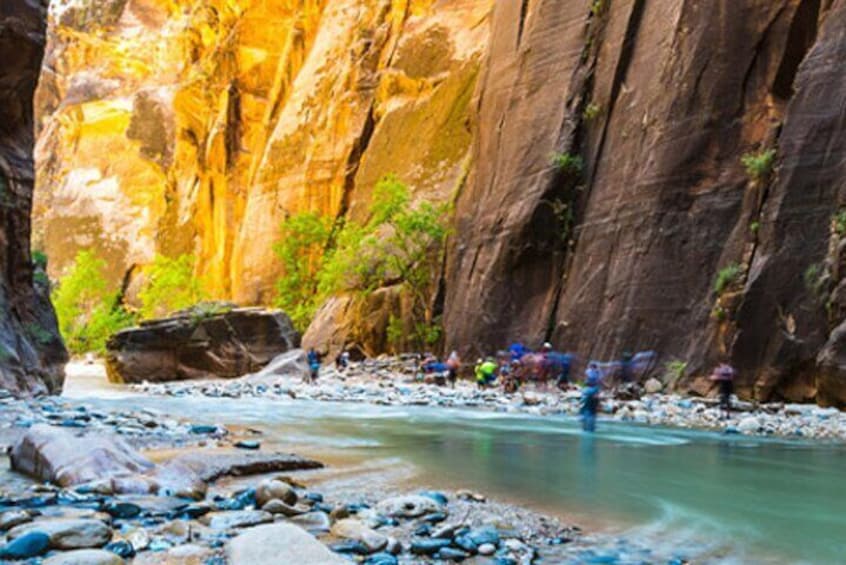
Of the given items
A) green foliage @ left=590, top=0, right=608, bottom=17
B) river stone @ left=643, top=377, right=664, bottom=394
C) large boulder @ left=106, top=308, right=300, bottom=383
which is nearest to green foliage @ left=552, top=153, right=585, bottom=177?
green foliage @ left=590, top=0, right=608, bottom=17

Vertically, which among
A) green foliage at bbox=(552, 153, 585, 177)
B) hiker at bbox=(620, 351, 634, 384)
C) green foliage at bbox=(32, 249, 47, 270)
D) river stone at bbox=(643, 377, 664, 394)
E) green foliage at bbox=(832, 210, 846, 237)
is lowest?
river stone at bbox=(643, 377, 664, 394)

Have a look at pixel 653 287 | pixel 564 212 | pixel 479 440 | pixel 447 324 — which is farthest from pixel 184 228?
pixel 479 440

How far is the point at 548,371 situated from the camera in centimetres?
2069

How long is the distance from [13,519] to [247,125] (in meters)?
51.2

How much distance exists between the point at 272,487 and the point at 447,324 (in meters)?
20.8

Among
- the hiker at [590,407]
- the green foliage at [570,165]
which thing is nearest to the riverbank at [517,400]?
the hiker at [590,407]

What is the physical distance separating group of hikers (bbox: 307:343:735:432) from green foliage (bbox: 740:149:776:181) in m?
4.31

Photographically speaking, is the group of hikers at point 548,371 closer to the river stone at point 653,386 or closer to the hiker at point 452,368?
the hiker at point 452,368

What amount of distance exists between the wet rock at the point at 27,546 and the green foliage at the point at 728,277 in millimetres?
15163

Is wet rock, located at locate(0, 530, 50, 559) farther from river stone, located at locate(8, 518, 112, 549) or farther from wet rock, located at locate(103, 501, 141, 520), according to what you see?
wet rock, located at locate(103, 501, 141, 520)

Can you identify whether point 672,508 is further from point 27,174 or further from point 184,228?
point 184,228

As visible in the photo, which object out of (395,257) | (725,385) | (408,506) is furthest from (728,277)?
(395,257)

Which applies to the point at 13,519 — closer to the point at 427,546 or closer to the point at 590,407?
the point at 427,546

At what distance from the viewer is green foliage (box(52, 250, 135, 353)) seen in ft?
182
